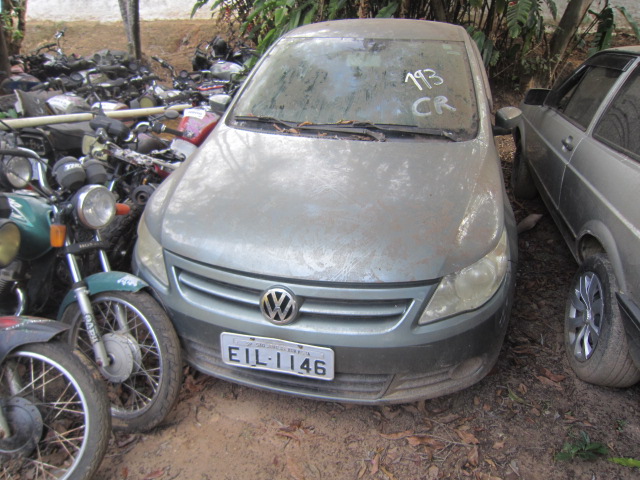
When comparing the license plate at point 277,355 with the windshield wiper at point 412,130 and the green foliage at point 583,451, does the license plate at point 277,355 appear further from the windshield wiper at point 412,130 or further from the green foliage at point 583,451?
the windshield wiper at point 412,130

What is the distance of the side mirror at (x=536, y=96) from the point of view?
411 cm

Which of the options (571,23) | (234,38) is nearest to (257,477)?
(571,23)

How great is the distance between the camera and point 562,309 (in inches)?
127

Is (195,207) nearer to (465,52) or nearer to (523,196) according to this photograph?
(465,52)

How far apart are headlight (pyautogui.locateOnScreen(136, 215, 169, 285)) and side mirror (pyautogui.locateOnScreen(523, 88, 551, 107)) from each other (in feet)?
11.0

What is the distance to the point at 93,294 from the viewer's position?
7.55ft

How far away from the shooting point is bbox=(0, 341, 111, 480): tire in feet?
6.37

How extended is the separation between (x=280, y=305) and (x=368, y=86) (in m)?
1.69

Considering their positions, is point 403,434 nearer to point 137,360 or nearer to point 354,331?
point 354,331

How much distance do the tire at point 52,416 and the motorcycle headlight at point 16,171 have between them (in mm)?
Answer: 1024

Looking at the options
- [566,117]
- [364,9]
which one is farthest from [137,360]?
[364,9]

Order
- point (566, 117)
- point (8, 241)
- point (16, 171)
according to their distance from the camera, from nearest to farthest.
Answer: point (8, 241) < point (16, 171) < point (566, 117)

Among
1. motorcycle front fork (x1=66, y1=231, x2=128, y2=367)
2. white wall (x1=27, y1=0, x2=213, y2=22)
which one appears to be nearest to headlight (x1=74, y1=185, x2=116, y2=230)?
motorcycle front fork (x1=66, y1=231, x2=128, y2=367)

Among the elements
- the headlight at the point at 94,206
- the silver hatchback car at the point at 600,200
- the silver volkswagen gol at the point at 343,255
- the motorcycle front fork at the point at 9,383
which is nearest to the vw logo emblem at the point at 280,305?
the silver volkswagen gol at the point at 343,255
